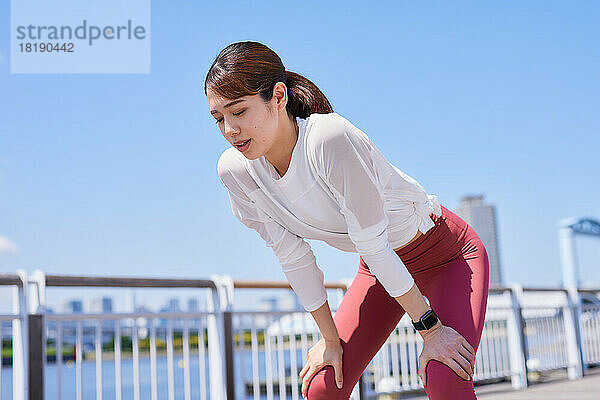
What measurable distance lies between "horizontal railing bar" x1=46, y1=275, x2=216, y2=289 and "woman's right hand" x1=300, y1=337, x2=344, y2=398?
174cm

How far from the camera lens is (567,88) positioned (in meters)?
19.7

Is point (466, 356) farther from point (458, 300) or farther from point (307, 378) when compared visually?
point (307, 378)

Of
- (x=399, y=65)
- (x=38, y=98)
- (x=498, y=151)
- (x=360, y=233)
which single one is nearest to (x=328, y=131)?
(x=360, y=233)

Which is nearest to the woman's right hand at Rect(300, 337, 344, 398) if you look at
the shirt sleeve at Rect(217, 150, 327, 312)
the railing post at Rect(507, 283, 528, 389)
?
the shirt sleeve at Rect(217, 150, 327, 312)

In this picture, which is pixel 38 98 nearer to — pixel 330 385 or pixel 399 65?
pixel 399 65

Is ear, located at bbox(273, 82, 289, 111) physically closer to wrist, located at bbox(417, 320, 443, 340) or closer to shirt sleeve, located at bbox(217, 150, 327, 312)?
shirt sleeve, located at bbox(217, 150, 327, 312)

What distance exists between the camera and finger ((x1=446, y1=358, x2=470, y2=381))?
1.48m

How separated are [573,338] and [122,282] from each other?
507 cm

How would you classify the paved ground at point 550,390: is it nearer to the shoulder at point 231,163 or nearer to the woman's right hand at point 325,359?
the woman's right hand at point 325,359

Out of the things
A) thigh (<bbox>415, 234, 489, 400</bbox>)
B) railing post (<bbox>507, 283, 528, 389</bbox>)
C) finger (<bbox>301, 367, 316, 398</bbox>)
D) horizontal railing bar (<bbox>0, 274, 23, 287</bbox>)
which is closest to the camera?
thigh (<bbox>415, 234, 489, 400</bbox>)

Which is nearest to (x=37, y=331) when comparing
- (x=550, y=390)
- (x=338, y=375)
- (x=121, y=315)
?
(x=121, y=315)

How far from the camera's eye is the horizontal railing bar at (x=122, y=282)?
3.10 m

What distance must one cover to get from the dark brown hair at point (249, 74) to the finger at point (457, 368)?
671 mm

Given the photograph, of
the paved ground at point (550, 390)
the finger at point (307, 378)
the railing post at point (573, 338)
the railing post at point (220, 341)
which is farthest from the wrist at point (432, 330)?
the railing post at point (573, 338)
